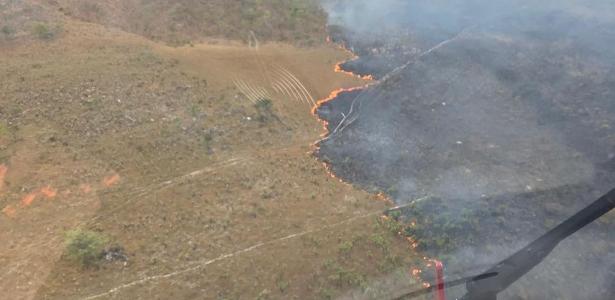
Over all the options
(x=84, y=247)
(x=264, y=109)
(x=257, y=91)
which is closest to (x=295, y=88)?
(x=257, y=91)

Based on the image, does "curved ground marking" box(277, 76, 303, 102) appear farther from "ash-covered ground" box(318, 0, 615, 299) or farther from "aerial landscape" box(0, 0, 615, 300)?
"ash-covered ground" box(318, 0, 615, 299)

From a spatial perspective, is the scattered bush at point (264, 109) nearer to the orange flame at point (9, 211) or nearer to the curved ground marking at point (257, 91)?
the curved ground marking at point (257, 91)

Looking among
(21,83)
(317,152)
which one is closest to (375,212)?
(317,152)

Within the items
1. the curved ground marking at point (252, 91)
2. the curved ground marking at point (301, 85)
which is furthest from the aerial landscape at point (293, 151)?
the curved ground marking at point (301, 85)

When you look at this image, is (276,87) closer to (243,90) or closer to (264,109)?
(243,90)

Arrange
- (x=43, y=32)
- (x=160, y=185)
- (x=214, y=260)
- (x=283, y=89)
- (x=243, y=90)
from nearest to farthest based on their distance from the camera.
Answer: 1. (x=214, y=260)
2. (x=160, y=185)
3. (x=243, y=90)
4. (x=43, y=32)
5. (x=283, y=89)

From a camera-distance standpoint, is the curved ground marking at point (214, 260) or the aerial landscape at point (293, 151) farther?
the aerial landscape at point (293, 151)

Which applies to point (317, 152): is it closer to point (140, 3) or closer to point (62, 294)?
point (62, 294)
